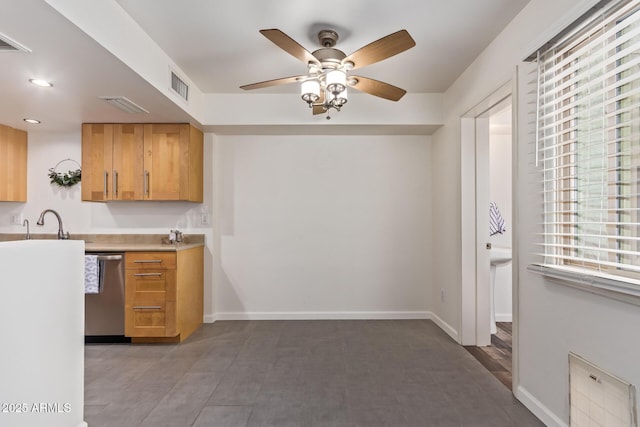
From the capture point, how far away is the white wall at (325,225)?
13.4ft

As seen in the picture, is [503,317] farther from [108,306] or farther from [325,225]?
[108,306]

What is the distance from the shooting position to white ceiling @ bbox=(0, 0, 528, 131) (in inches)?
82.7

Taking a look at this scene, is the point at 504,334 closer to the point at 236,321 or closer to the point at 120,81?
the point at 236,321

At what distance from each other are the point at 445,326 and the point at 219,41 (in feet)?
11.0

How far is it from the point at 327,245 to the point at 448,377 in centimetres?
195

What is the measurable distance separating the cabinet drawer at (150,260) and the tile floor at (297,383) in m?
0.73

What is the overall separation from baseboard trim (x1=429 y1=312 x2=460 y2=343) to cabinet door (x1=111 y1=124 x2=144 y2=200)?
3.40 metres

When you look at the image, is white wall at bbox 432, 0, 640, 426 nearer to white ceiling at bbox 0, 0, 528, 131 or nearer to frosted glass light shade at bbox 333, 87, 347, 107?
white ceiling at bbox 0, 0, 528, 131

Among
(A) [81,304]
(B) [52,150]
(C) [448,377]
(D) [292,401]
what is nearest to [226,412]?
(D) [292,401]

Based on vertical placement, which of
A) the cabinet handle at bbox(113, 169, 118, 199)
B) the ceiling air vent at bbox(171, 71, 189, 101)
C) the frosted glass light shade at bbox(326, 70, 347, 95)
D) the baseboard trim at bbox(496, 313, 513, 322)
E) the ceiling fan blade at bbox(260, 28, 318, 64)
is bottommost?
the baseboard trim at bbox(496, 313, 513, 322)

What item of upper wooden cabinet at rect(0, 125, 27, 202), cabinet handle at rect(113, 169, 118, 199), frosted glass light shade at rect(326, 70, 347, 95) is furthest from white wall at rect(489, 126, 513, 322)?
upper wooden cabinet at rect(0, 125, 27, 202)

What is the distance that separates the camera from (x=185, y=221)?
399 cm

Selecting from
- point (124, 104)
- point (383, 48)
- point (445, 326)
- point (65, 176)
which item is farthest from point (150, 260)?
point (445, 326)

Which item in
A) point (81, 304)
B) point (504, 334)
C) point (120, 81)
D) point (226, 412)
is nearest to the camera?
point (81, 304)
